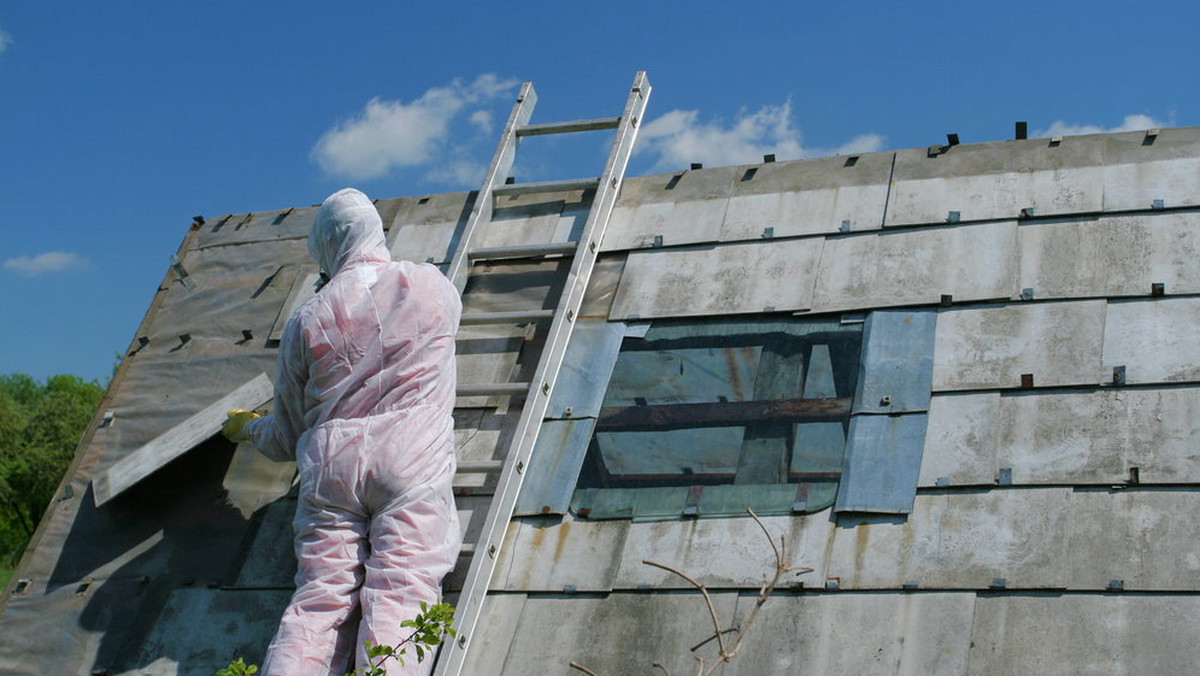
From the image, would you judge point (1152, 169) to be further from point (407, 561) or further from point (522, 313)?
point (407, 561)

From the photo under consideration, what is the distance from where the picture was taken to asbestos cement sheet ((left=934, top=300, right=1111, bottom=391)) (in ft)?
16.4

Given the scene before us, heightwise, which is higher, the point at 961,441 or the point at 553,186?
the point at 553,186

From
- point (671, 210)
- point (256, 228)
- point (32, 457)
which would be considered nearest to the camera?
point (671, 210)

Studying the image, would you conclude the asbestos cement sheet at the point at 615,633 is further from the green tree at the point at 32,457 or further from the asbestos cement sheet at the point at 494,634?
the green tree at the point at 32,457

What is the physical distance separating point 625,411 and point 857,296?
112cm

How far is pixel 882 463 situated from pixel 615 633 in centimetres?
119

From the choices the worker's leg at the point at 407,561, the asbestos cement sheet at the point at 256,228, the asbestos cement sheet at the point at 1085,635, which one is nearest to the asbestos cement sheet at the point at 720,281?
the worker's leg at the point at 407,561

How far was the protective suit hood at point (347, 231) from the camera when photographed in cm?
552

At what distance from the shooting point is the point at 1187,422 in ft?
15.2

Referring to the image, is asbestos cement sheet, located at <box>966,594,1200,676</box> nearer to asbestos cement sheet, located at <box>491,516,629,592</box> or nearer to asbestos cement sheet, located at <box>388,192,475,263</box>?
asbestos cement sheet, located at <box>491,516,629,592</box>

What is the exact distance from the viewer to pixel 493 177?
6852 millimetres

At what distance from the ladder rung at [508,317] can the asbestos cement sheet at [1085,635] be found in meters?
2.44

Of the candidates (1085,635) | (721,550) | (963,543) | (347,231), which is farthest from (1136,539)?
(347,231)

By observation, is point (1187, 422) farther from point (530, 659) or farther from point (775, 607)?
point (530, 659)
